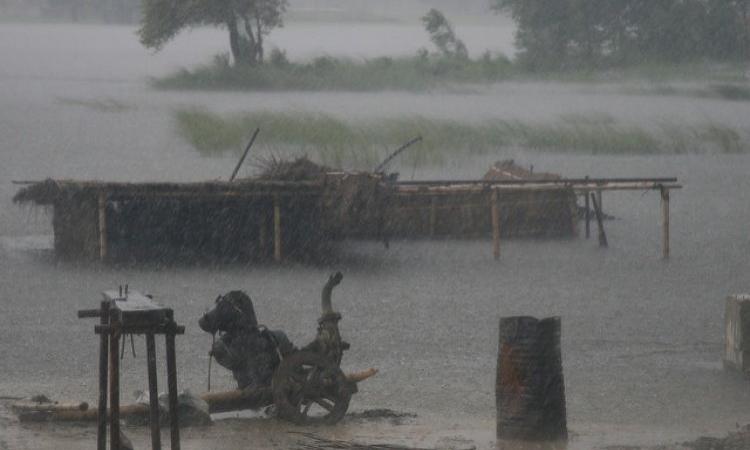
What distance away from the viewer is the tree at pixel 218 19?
2222 inches

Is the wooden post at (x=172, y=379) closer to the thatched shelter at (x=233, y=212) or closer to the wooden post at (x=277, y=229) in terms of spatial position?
the thatched shelter at (x=233, y=212)

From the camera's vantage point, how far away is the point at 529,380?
9.55 metres

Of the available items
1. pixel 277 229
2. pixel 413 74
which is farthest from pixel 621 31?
pixel 277 229

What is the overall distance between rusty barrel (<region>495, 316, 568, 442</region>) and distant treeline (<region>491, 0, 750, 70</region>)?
166 feet

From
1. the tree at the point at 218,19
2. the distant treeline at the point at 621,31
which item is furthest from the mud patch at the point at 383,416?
the distant treeline at the point at 621,31

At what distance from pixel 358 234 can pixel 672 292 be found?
18.5ft

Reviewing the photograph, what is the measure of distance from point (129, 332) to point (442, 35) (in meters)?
56.8

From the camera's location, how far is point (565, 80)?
61500 mm

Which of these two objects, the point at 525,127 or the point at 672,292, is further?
the point at 525,127

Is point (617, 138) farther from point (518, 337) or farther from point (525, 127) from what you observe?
point (518, 337)

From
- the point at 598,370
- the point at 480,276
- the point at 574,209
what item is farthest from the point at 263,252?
the point at 598,370

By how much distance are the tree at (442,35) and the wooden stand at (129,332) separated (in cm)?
5561

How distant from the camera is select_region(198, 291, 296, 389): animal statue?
9.86 metres

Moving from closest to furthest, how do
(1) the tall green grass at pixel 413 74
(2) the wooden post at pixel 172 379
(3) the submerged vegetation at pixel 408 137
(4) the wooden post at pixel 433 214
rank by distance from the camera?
(2) the wooden post at pixel 172 379
(4) the wooden post at pixel 433 214
(3) the submerged vegetation at pixel 408 137
(1) the tall green grass at pixel 413 74
